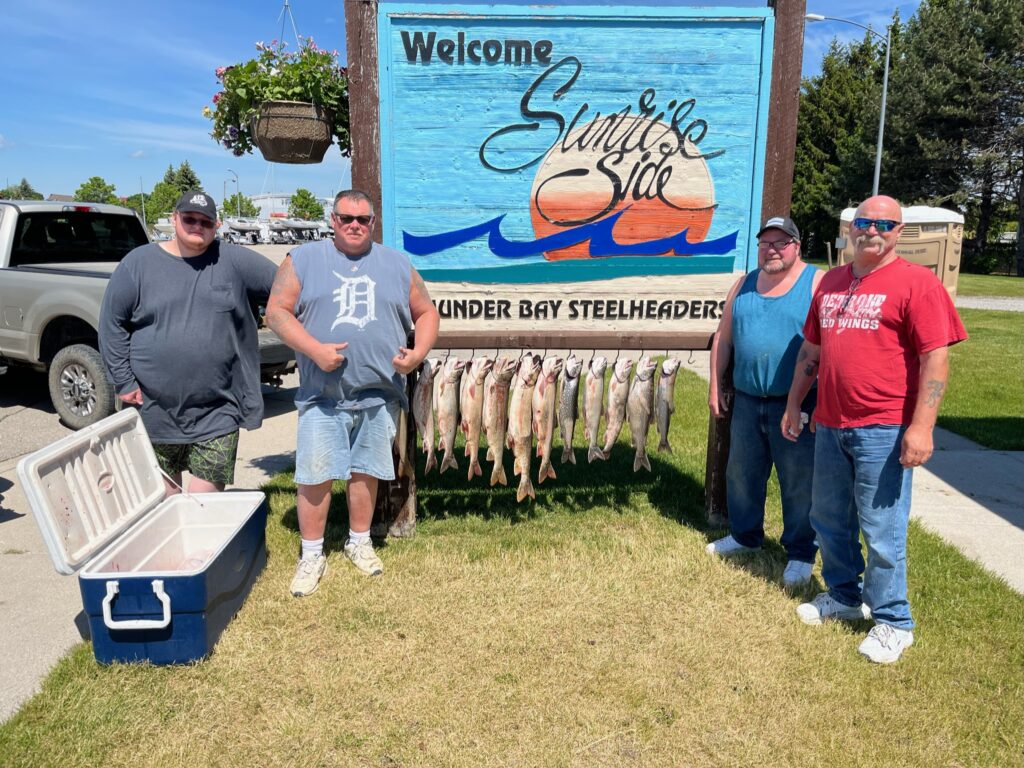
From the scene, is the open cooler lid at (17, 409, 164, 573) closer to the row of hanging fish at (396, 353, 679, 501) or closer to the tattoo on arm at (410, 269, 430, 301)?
the row of hanging fish at (396, 353, 679, 501)

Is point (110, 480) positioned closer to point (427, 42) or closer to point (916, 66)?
point (427, 42)

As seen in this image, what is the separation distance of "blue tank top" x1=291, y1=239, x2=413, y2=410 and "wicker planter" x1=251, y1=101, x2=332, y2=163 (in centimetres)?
111

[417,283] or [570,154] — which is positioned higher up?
[570,154]

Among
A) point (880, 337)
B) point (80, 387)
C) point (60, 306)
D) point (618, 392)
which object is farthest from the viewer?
point (80, 387)

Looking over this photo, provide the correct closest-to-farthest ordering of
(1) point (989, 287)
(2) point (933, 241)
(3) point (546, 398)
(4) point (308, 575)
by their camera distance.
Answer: (4) point (308, 575) < (3) point (546, 398) < (2) point (933, 241) < (1) point (989, 287)

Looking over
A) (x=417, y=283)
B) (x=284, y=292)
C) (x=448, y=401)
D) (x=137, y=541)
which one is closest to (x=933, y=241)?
(x=448, y=401)

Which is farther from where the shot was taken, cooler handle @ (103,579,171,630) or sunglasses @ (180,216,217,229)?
sunglasses @ (180,216,217,229)

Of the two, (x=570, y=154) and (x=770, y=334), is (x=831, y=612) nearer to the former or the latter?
(x=770, y=334)

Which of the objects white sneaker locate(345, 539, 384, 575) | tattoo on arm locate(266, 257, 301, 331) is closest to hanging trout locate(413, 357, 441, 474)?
white sneaker locate(345, 539, 384, 575)

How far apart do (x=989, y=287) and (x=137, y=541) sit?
28.4 metres

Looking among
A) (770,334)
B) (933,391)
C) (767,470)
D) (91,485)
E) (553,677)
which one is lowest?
(553,677)

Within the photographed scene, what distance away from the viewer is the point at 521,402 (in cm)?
438

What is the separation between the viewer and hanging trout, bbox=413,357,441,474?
4375 millimetres

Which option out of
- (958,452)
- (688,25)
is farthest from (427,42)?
(958,452)
